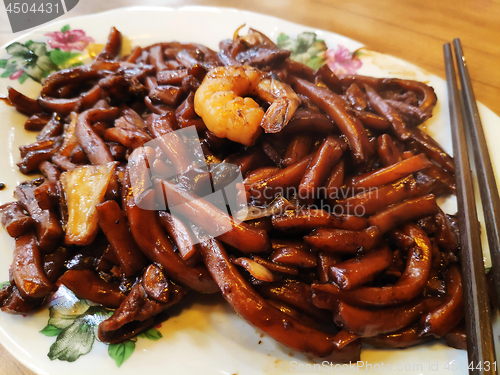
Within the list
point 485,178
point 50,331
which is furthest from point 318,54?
point 50,331

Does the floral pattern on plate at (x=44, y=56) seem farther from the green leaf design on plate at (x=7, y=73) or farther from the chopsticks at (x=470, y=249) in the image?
the chopsticks at (x=470, y=249)

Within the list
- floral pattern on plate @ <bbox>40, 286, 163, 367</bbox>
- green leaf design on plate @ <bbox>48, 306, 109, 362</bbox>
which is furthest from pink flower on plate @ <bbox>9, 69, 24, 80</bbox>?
green leaf design on plate @ <bbox>48, 306, 109, 362</bbox>

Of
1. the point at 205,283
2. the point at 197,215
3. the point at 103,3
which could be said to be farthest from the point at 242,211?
the point at 103,3

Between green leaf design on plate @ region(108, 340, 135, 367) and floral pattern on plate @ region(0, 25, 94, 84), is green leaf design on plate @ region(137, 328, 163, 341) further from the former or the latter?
floral pattern on plate @ region(0, 25, 94, 84)

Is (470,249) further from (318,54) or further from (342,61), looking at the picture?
(318,54)

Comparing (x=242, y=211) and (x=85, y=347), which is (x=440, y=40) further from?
(x=85, y=347)

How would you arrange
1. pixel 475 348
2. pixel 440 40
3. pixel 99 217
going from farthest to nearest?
1. pixel 440 40
2. pixel 99 217
3. pixel 475 348

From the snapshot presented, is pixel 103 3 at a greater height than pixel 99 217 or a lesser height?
greater
